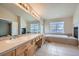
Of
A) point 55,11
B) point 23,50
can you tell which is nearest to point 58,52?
point 55,11

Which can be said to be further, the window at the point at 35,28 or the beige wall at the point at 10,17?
the window at the point at 35,28

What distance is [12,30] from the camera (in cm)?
230

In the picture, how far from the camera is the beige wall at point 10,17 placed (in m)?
1.95

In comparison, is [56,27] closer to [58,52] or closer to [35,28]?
[35,28]

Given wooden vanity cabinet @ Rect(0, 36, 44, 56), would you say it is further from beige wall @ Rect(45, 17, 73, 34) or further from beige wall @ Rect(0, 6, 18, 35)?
beige wall @ Rect(45, 17, 73, 34)

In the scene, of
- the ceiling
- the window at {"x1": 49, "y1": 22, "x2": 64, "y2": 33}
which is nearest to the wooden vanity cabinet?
the window at {"x1": 49, "y1": 22, "x2": 64, "y2": 33}

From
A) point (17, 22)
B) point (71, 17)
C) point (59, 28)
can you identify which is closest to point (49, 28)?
point (59, 28)

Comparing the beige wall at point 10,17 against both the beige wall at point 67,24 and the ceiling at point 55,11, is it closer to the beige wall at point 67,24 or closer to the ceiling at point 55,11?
the ceiling at point 55,11

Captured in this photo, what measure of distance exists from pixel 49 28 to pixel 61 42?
2.20 m

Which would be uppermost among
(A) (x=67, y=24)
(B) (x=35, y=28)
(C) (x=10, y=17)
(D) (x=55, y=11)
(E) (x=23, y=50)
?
(D) (x=55, y=11)

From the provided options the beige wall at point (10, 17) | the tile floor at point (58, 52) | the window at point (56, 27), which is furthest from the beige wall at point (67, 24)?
the beige wall at point (10, 17)

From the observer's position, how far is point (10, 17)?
2195 mm

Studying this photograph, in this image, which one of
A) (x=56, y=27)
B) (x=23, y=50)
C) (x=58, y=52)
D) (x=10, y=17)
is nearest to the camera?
(x=23, y=50)

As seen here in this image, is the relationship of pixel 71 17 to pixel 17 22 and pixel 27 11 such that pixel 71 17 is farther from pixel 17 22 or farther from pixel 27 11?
pixel 17 22
